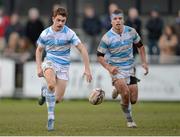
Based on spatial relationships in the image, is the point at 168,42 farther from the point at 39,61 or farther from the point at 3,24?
the point at 39,61

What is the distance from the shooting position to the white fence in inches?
1075

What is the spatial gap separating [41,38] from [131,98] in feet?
7.76

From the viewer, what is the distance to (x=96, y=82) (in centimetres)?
2770

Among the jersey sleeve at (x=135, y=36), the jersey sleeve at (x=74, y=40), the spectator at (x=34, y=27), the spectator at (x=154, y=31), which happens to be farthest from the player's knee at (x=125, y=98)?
the spectator at (x=34, y=27)

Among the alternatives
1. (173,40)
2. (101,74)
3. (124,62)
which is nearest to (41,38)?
(124,62)

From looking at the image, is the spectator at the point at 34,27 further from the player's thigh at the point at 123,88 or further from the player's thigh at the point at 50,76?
the player's thigh at the point at 50,76

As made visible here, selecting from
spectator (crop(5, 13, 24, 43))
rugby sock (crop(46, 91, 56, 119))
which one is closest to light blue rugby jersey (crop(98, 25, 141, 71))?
rugby sock (crop(46, 91, 56, 119))

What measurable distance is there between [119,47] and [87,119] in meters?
2.84

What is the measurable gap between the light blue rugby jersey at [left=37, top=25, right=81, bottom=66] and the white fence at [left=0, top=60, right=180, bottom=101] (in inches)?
412

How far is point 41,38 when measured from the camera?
16.6 metres

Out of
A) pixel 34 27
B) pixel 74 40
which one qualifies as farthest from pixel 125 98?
pixel 34 27

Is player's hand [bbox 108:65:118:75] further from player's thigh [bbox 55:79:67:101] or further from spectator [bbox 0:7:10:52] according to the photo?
spectator [bbox 0:7:10:52]

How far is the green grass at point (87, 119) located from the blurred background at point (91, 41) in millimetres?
511

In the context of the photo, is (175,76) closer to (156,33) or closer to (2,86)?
(156,33)
